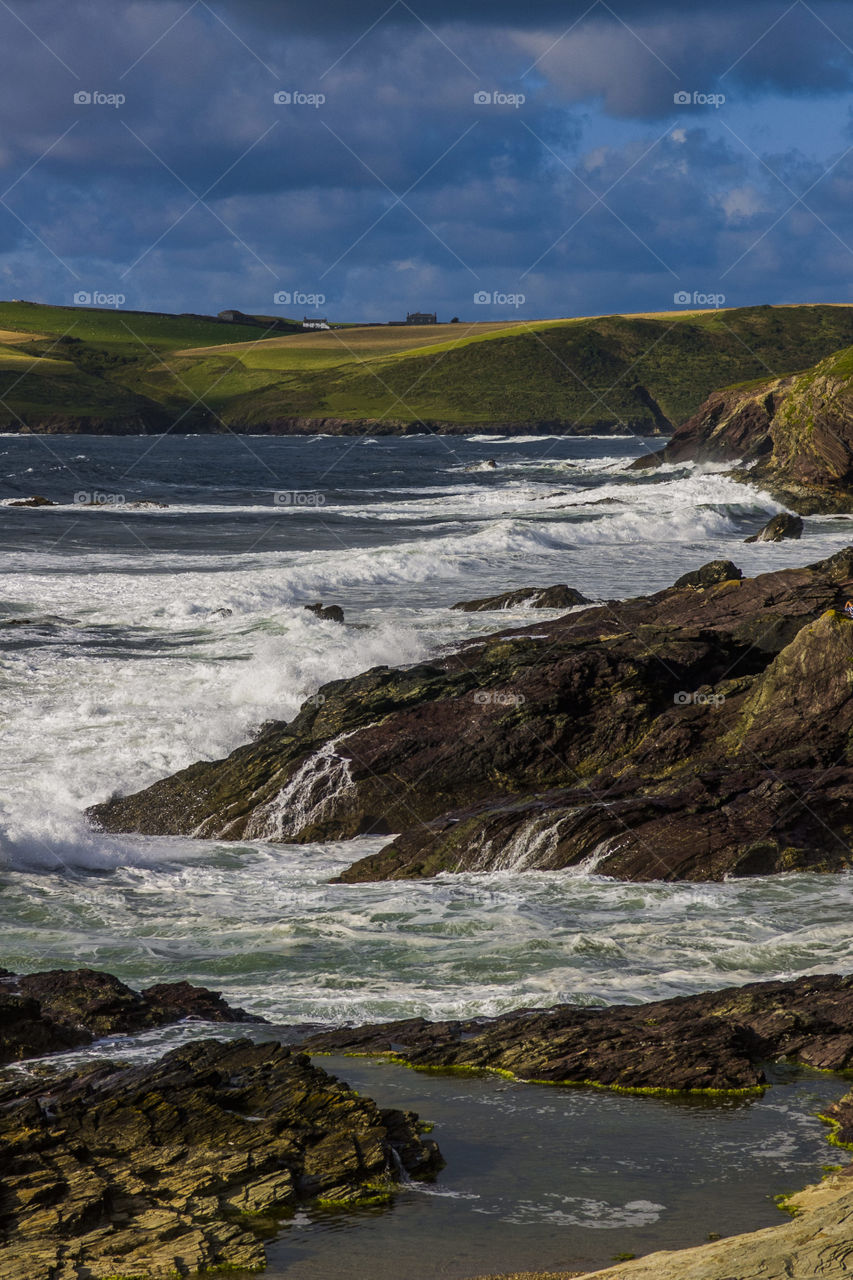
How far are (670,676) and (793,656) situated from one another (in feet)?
7.46

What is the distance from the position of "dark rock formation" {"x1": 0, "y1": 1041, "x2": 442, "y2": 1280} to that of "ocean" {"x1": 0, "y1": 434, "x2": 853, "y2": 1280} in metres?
0.33

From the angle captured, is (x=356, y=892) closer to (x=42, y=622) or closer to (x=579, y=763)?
(x=579, y=763)

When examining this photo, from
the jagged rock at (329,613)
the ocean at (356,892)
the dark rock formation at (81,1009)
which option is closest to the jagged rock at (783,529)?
the ocean at (356,892)

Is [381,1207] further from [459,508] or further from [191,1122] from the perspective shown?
[459,508]

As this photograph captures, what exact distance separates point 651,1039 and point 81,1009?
459 centimetres

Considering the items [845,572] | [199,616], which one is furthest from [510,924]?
[199,616]

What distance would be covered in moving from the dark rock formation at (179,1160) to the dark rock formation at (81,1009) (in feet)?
4.44

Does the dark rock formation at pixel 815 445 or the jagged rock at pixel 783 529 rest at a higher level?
the dark rock formation at pixel 815 445

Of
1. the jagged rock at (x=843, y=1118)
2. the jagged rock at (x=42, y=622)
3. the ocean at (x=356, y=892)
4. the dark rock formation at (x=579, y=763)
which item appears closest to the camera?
the ocean at (x=356, y=892)

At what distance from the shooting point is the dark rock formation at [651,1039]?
9.29m

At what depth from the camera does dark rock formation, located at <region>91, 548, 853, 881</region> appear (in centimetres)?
1560

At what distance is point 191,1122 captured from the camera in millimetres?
7723

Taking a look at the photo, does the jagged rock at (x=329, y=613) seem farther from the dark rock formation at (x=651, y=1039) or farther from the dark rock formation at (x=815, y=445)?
the dark rock formation at (x=815, y=445)

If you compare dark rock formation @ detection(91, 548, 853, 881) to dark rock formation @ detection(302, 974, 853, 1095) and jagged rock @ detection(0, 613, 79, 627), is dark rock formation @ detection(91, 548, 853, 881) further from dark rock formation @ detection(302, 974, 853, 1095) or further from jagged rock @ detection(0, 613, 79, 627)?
jagged rock @ detection(0, 613, 79, 627)
